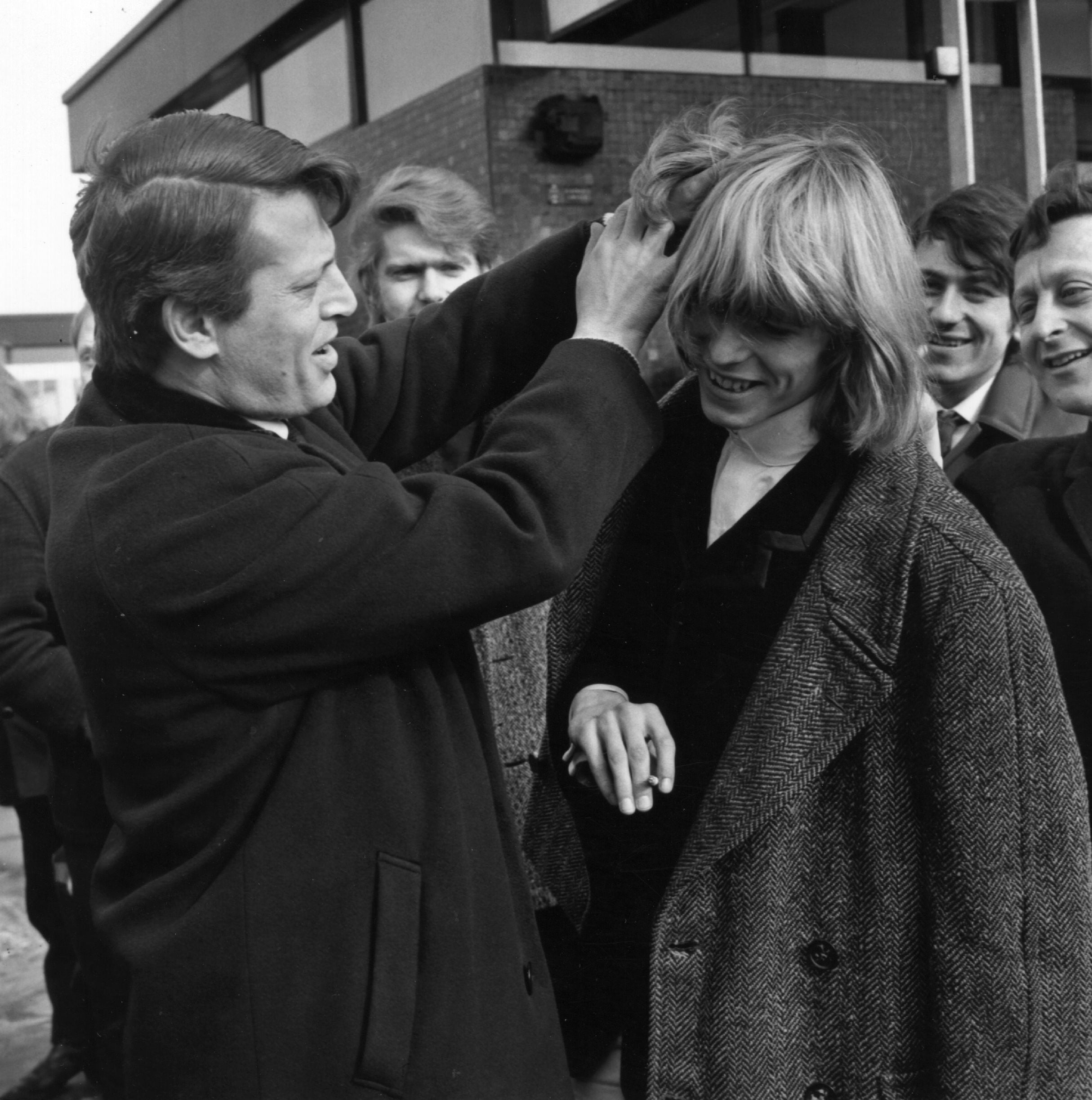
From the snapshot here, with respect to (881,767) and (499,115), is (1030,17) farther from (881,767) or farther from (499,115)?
(881,767)

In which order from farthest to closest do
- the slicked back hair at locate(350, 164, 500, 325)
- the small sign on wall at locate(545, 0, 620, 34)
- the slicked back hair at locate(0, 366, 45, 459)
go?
the small sign on wall at locate(545, 0, 620, 34)
the slicked back hair at locate(0, 366, 45, 459)
the slicked back hair at locate(350, 164, 500, 325)

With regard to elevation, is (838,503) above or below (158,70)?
below

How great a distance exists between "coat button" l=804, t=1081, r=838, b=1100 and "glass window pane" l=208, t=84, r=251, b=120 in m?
9.33

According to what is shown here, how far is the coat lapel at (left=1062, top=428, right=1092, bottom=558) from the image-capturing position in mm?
2242

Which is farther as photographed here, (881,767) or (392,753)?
(881,767)

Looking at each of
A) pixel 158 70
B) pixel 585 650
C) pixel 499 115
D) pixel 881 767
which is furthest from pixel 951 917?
pixel 158 70

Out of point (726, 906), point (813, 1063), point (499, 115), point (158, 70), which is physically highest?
point (158, 70)

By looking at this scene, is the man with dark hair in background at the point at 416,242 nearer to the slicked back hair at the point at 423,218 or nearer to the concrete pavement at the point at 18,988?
the slicked back hair at the point at 423,218

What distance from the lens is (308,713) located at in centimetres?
156

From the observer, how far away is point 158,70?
11.2 meters

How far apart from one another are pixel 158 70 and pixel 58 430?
1062 centimetres

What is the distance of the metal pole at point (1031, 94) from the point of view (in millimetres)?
4367

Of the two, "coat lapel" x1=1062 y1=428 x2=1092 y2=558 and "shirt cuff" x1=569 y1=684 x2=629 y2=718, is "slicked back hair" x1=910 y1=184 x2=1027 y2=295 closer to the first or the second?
"coat lapel" x1=1062 y1=428 x2=1092 y2=558

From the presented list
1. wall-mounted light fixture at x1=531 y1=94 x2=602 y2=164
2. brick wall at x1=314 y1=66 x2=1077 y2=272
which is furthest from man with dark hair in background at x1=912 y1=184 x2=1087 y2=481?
wall-mounted light fixture at x1=531 y1=94 x2=602 y2=164
